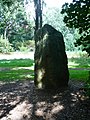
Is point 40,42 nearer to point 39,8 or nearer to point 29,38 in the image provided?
point 39,8

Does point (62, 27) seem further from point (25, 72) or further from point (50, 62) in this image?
point (50, 62)

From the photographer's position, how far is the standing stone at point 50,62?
Result: 10234 mm

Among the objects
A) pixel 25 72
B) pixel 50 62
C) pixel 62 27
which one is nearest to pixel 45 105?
pixel 50 62

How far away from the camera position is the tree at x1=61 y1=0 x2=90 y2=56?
7.15 metres

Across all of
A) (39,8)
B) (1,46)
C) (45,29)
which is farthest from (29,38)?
(45,29)

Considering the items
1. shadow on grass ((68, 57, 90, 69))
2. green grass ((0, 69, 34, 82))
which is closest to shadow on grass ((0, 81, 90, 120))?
green grass ((0, 69, 34, 82))

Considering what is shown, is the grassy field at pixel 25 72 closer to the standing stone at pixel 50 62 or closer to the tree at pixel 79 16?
the standing stone at pixel 50 62

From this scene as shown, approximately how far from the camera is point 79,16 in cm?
728

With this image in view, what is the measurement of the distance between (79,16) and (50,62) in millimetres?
3304

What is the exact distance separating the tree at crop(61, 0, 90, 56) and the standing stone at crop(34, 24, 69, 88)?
2.83m

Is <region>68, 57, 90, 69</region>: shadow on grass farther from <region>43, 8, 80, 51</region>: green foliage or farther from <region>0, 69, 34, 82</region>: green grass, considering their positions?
<region>43, 8, 80, 51</region>: green foliage

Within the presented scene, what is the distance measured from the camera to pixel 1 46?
183 ft

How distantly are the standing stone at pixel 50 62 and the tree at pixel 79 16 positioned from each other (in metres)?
2.83

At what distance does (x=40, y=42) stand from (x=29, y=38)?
64191 mm
